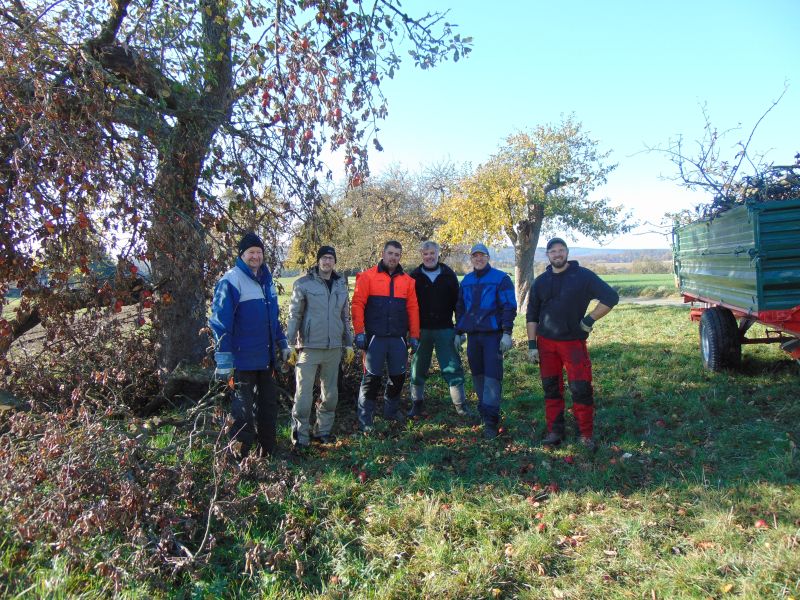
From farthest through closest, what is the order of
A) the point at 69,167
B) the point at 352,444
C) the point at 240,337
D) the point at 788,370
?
the point at 788,370
the point at 352,444
the point at 240,337
the point at 69,167

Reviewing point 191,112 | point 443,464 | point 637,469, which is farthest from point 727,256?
point 191,112

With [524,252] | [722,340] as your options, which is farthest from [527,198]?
[722,340]

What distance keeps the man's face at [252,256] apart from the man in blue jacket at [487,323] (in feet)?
7.20

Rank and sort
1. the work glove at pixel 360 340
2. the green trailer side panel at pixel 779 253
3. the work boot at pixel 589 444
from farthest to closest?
the work glove at pixel 360 340, the green trailer side panel at pixel 779 253, the work boot at pixel 589 444

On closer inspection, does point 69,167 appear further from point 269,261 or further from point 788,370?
point 788,370

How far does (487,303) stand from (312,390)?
2035mm

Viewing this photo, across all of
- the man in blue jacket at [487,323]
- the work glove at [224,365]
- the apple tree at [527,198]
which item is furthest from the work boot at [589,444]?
the apple tree at [527,198]

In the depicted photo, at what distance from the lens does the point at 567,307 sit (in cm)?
498

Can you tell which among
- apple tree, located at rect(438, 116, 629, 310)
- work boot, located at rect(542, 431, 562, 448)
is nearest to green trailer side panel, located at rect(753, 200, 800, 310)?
work boot, located at rect(542, 431, 562, 448)

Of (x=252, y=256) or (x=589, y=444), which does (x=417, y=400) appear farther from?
(x=252, y=256)

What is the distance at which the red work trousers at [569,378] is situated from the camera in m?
4.92

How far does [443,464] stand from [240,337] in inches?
84.7

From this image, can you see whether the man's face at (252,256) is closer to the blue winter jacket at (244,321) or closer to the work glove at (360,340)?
the blue winter jacket at (244,321)

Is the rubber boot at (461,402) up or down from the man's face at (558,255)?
down
